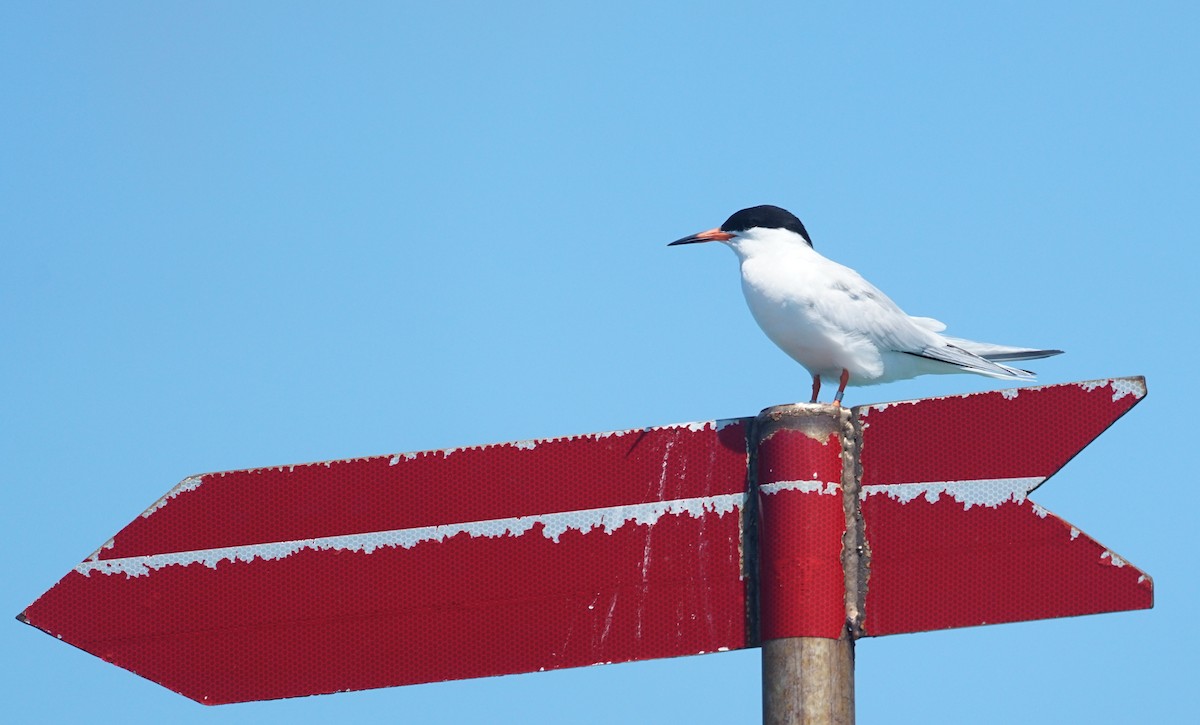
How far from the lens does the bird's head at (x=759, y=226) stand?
5.03m

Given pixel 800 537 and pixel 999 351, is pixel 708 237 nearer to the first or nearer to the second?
pixel 999 351

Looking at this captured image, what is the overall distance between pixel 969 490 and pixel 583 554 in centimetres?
79

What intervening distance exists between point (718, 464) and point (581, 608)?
409mm

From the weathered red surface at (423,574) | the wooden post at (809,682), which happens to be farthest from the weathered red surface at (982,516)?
the weathered red surface at (423,574)

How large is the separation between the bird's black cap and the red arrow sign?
2.20 meters

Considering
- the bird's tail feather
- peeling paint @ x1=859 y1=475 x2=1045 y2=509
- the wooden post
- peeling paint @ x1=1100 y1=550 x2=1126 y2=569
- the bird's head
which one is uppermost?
the bird's head

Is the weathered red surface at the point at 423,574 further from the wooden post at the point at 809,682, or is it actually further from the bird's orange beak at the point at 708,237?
the bird's orange beak at the point at 708,237

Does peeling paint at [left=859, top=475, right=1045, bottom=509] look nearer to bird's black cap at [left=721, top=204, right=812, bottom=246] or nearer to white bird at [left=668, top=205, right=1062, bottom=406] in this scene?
white bird at [left=668, top=205, right=1062, bottom=406]

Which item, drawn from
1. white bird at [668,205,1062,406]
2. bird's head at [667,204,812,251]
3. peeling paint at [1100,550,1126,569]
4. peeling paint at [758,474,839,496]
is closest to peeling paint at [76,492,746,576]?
peeling paint at [758,474,839,496]

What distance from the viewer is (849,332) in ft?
14.0

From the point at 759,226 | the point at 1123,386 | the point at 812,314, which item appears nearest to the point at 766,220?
the point at 759,226

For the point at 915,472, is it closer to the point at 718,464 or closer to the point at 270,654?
the point at 718,464

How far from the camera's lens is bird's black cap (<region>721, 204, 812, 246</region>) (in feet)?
16.6

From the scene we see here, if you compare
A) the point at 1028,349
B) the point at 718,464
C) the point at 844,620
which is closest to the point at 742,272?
the point at 1028,349
